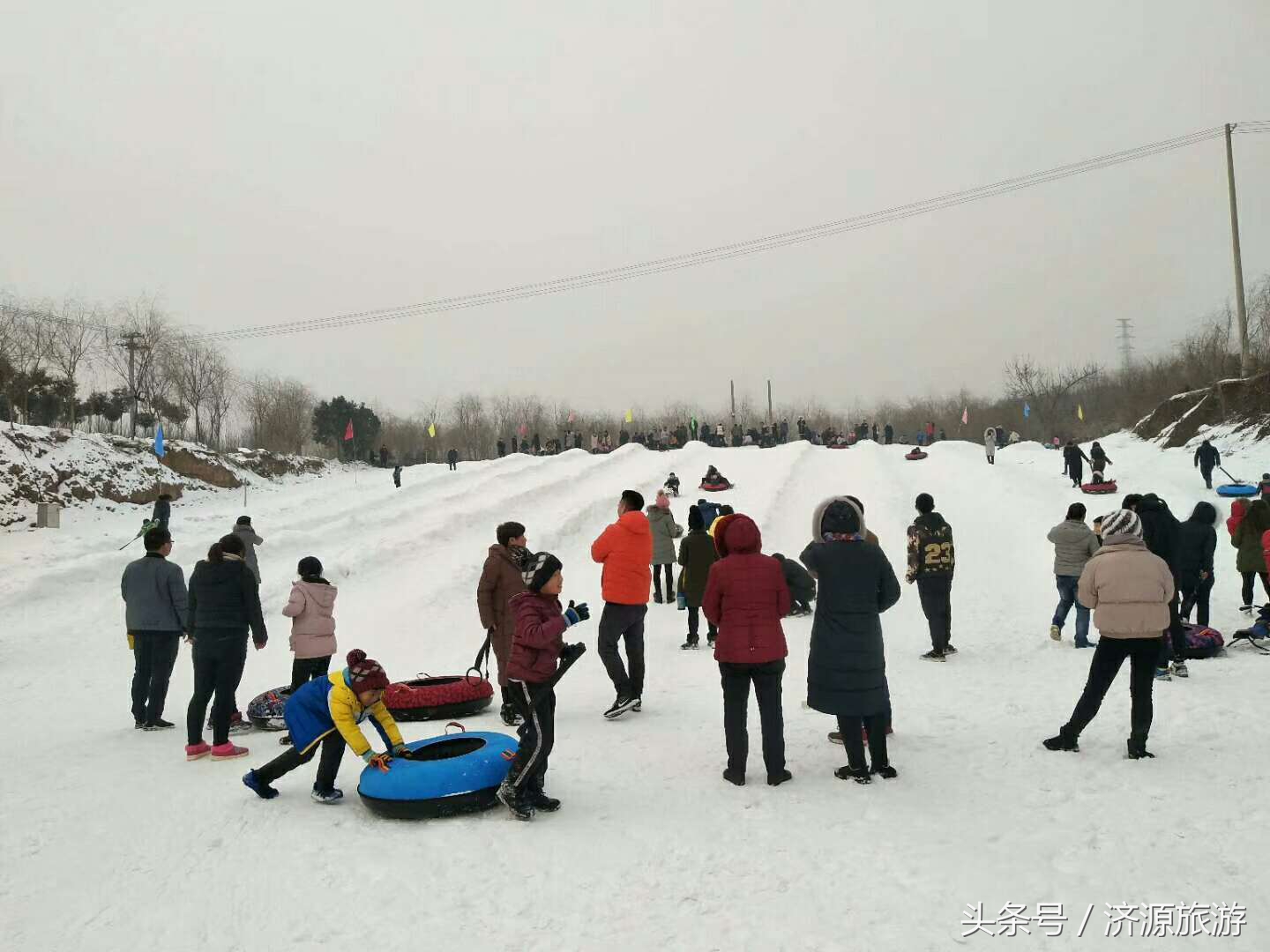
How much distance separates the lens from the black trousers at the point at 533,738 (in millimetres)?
5598

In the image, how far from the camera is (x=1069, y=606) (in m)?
11.5

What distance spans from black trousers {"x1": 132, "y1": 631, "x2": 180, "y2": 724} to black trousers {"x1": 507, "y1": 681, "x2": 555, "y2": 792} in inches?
191

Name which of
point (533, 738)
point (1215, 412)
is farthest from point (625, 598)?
point (1215, 412)

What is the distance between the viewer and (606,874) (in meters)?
4.69

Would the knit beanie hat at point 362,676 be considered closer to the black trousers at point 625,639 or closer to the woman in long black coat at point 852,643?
the black trousers at point 625,639

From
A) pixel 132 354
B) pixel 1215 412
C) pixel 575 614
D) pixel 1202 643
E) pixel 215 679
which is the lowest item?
pixel 1202 643

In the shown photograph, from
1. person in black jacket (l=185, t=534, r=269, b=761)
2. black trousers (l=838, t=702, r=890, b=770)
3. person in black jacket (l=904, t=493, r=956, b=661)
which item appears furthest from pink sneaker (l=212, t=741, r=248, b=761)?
person in black jacket (l=904, t=493, r=956, b=661)

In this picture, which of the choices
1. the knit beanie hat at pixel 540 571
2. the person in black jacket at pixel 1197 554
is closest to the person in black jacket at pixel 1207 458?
the person in black jacket at pixel 1197 554

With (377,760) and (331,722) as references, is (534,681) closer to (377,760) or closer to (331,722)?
(377,760)

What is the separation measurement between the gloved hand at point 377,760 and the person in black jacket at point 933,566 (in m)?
7.11

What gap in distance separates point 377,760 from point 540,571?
1.73 meters

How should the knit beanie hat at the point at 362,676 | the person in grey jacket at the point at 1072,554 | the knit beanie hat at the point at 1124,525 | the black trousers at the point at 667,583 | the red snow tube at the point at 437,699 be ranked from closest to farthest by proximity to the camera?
the knit beanie hat at the point at 362,676, the knit beanie hat at the point at 1124,525, the red snow tube at the point at 437,699, the person in grey jacket at the point at 1072,554, the black trousers at the point at 667,583

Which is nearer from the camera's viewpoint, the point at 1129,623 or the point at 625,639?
the point at 1129,623

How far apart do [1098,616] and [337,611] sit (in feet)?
45.2
